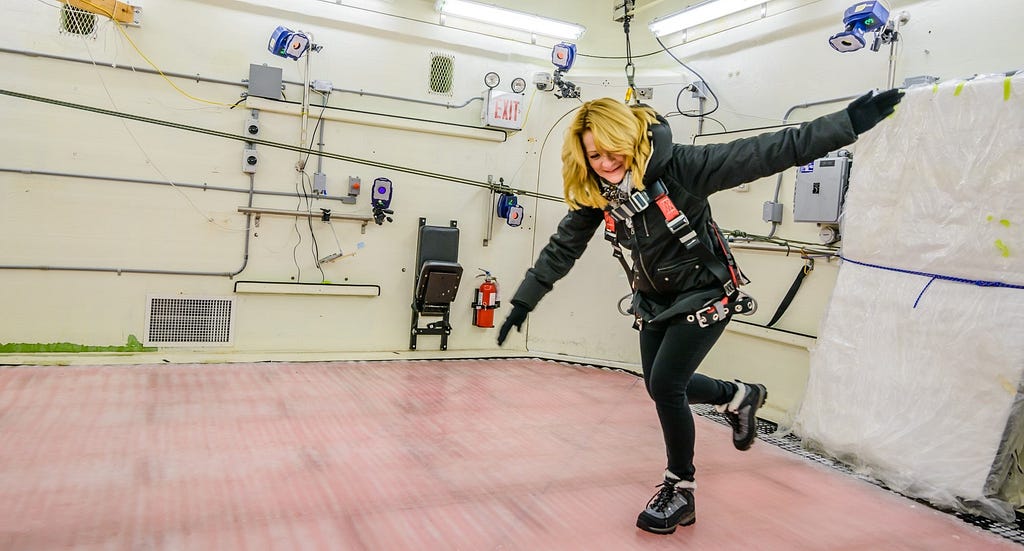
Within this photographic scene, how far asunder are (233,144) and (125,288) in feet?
4.28

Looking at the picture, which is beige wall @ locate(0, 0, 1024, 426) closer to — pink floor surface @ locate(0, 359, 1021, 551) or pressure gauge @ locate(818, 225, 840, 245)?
pressure gauge @ locate(818, 225, 840, 245)

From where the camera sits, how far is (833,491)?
9.53 feet

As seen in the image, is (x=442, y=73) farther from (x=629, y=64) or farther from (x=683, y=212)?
(x=683, y=212)

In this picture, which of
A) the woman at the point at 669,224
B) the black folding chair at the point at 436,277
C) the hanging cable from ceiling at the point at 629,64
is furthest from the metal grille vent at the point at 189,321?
the hanging cable from ceiling at the point at 629,64

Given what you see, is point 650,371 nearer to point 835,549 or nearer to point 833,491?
point 835,549

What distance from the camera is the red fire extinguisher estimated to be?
5.48 m

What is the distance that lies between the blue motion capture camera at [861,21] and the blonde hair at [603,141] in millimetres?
1969

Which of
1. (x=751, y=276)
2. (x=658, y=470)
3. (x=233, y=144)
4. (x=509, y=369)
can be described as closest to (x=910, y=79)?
(x=751, y=276)

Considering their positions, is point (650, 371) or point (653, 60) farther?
point (653, 60)

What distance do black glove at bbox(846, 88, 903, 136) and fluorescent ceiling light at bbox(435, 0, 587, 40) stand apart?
360 centimetres

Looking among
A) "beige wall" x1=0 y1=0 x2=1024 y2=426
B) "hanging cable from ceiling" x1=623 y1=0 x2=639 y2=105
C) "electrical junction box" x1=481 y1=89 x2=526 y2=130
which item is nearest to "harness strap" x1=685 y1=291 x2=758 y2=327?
"beige wall" x1=0 y1=0 x2=1024 y2=426

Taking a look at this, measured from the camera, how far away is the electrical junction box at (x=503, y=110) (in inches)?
209

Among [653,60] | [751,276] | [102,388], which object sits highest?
[653,60]

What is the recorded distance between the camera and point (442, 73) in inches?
211
